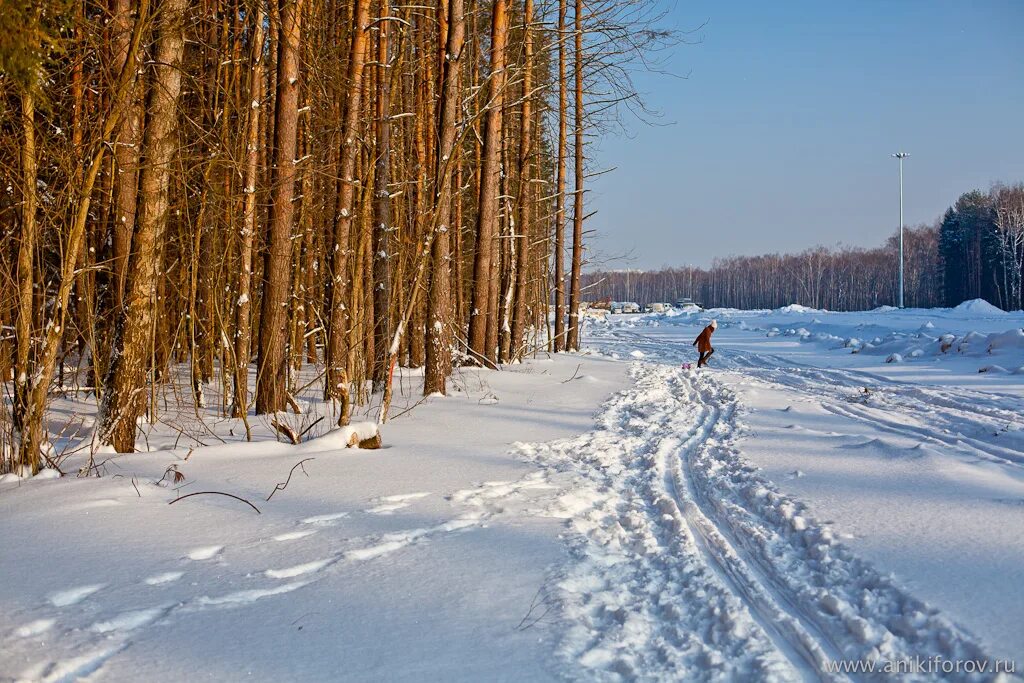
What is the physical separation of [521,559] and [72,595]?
2.30 metres

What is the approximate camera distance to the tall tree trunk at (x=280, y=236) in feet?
29.6

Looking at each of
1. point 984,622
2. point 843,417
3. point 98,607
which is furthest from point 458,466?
point 843,417

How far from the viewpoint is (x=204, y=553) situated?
12.9ft

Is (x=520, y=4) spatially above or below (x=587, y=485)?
above

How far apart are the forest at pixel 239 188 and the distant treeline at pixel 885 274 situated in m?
9.88

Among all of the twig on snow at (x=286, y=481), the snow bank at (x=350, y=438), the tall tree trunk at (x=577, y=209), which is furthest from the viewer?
the tall tree trunk at (x=577, y=209)

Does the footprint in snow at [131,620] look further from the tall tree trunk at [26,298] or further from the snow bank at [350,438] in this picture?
the snow bank at [350,438]

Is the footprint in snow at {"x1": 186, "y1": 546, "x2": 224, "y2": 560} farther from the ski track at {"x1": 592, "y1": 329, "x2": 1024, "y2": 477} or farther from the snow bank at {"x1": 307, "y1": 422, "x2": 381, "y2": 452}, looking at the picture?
the ski track at {"x1": 592, "y1": 329, "x2": 1024, "y2": 477}

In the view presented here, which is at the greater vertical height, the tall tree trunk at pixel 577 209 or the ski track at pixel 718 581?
the tall tree trunk at pixel 577 209

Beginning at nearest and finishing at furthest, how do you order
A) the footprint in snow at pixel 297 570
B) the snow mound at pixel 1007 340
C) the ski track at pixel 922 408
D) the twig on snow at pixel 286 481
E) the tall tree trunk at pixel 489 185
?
the footprint in snow at pixel 297 570 < the twig on snow at pixel 286 481 < the ski track at pixel 922 408 < the tall tree trunk at pixel 489 185 < the snow mound at pixel 1007 340

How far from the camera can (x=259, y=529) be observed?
4.35m

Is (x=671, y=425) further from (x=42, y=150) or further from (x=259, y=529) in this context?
(x=42, y=150)

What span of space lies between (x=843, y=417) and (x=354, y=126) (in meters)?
8.13

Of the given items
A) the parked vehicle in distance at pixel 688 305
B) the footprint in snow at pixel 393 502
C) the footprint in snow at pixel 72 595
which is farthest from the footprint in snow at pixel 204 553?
the parked vehicle in distance at pixel 688 305
